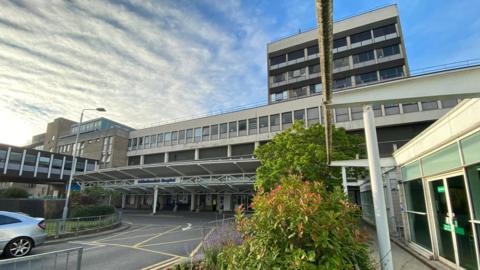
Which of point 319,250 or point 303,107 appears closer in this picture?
point 319,250

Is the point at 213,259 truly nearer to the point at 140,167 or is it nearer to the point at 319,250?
the point at 319,250

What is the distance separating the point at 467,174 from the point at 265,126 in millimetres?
30045

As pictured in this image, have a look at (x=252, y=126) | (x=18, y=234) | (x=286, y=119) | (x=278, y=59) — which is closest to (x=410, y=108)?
(x=286, y=119)

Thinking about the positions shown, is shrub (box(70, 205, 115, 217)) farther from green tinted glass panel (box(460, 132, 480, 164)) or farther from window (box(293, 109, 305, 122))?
window (box(293, 109, 305, 122))

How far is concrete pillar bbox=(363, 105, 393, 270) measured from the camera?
4.31 m

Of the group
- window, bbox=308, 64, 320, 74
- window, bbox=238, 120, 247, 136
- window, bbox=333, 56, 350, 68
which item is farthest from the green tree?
window, bbox=308, 64, 320, 74

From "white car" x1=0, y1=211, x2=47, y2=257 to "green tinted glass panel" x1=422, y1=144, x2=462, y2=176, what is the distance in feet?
46.3

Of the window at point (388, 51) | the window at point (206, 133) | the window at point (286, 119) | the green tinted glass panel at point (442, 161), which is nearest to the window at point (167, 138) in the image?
the window at point (206, 133)

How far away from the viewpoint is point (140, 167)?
33250 millimetres

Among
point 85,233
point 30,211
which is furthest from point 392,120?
point 30,211

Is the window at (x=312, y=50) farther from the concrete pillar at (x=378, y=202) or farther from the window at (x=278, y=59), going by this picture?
the concrete pillar at (x=378, y=202)

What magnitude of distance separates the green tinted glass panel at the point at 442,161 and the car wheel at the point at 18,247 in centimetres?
1413

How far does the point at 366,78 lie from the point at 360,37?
6.70 meters

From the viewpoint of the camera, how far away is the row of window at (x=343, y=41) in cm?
3567
